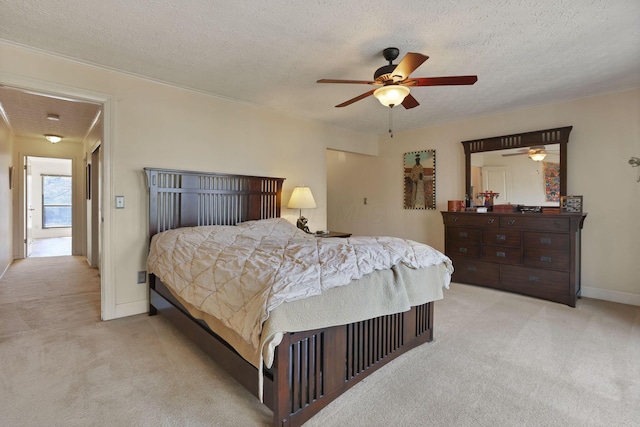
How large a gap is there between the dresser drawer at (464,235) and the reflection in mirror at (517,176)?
566 mm

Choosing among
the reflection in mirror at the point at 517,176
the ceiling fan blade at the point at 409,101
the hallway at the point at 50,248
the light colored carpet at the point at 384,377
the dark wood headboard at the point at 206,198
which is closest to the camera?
the light colored carpet at the point at 384,377

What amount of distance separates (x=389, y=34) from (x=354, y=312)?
6.61 ft

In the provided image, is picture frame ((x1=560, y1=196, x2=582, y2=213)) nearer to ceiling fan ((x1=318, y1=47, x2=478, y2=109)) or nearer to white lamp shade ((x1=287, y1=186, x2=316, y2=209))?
ceiling fan ((x1=318, y1=47, x2=478, y2=109))

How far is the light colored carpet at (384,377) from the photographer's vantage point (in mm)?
1602

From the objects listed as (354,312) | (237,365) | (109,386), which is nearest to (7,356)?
(109,386)

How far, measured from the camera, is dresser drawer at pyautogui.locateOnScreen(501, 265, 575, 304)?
3422 mm

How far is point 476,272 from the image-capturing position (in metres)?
4.12

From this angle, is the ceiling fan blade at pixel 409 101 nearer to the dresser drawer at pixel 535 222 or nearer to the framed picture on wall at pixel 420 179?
the dresser drawer at pixel 535 222

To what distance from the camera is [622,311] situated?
10.4ft

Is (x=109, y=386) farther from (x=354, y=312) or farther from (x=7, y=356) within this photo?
(x=354, y=312)

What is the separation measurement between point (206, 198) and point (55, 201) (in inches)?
358

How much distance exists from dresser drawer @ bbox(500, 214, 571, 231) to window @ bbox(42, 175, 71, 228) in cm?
1177

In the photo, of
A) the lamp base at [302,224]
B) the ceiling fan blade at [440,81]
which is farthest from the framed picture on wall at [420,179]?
the ceiling fan blade at [440,81]

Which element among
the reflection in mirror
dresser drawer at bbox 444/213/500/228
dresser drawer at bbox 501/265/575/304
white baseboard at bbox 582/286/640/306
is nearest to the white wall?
dresser drawer at bbox 444/213/500/228
